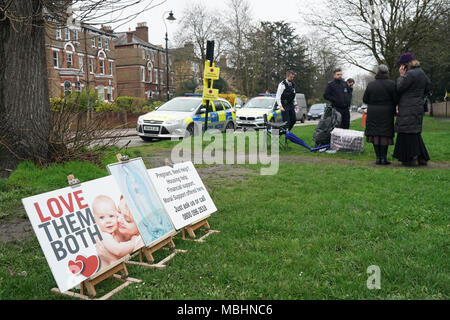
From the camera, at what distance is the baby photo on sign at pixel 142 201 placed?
3.72 meters

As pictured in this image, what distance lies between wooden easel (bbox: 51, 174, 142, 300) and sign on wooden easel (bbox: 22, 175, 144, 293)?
0.05ft

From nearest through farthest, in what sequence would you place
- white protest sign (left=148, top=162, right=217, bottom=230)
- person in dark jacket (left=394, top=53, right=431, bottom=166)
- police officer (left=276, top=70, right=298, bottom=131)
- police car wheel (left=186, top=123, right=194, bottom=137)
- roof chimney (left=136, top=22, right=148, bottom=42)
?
white protest sign (left=148, top=162, right=217, bottom=230)
person in dark jacket (left=394, top=53, right=431, bottom=166)
police officer (left=276, top=70, right=298, bottom=131)
police car wheel (left=186, top=123, right=194, bottom=137)
roof chimney (left=136, top=22, right=148, bottom=42)

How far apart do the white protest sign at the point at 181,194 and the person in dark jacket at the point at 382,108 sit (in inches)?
220

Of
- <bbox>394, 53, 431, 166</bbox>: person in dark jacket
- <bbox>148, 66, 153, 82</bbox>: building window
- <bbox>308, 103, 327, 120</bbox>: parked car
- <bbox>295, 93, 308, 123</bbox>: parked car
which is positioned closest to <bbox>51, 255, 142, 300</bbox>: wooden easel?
<bbox>394, 53, 431, 166</bbox>: person in dark jacket

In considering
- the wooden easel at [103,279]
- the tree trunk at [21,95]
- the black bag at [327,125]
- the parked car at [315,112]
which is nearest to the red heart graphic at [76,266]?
the wooden easel at [103,279]

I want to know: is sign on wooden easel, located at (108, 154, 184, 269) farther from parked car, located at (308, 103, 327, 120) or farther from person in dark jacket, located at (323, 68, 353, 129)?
parked car, located at (308, 103, 327, 120)

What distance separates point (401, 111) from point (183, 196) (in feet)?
19.8

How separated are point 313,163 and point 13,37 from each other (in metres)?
6.70

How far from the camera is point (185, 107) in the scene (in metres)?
15.4

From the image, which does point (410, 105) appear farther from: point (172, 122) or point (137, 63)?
point (137, 63)

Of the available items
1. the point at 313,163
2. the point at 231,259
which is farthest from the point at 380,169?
the point at 231,259

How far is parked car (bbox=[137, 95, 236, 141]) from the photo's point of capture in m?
14.3

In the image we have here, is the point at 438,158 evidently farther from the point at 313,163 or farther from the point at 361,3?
the point at 361,3

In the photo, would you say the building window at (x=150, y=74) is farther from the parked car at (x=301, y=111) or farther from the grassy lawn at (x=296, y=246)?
the grassy lawn at (x=296, y=246)
